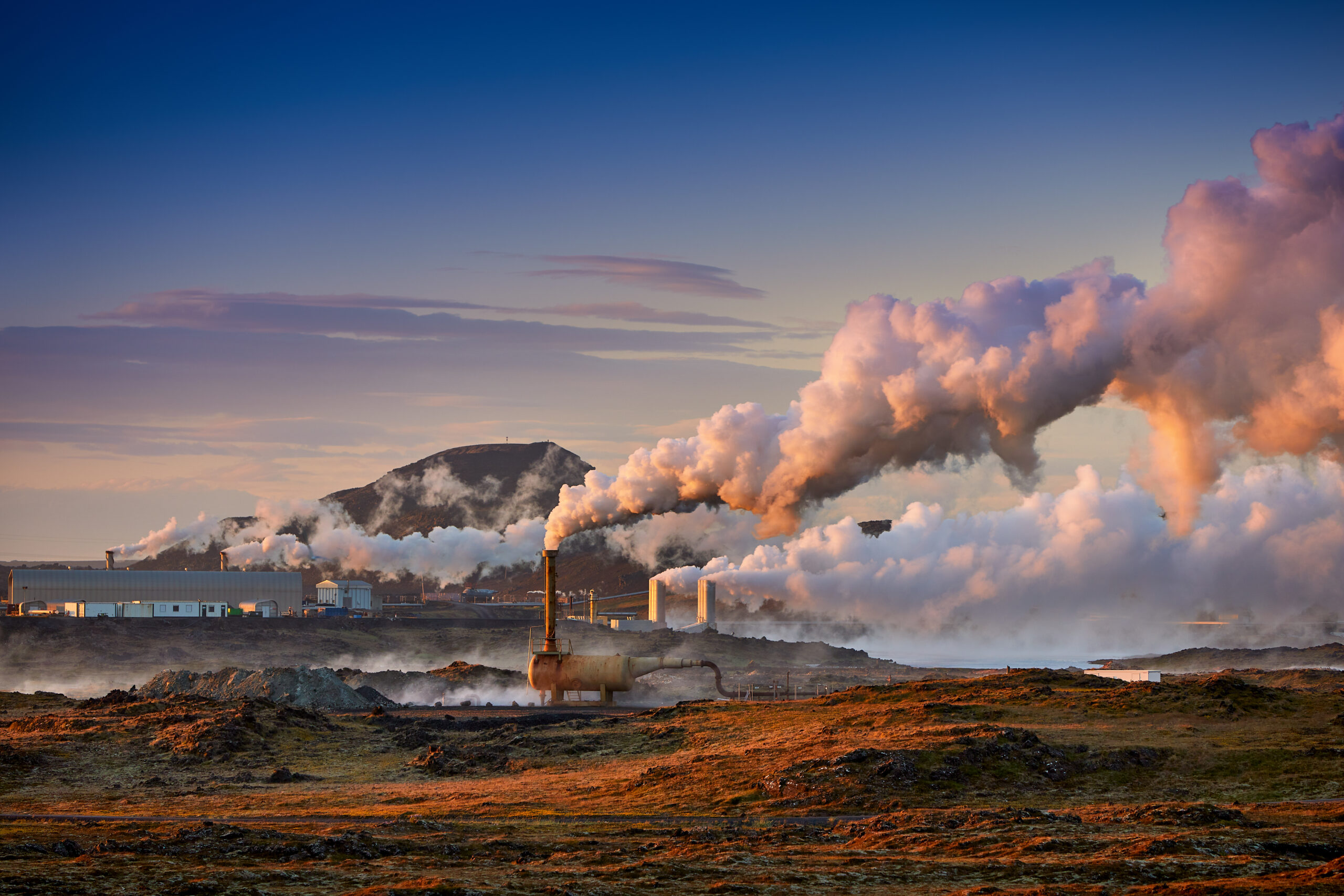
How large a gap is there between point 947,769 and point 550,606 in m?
71.6

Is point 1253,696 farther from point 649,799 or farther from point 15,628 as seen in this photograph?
point 15,628

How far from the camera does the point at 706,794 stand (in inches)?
2894

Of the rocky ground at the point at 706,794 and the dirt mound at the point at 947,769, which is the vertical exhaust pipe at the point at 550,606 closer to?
the rocky ground at the point at 706,794

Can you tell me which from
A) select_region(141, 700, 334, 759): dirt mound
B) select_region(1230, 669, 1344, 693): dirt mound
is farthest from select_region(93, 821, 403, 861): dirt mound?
select_region(1230, 669, 1344, 693): dirt mound

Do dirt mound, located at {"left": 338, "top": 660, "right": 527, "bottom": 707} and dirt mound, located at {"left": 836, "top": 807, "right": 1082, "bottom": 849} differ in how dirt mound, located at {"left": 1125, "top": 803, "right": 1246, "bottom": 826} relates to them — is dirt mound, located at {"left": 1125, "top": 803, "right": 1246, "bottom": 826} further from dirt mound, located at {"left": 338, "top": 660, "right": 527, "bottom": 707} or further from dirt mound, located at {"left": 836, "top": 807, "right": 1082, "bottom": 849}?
dirt mound, located at {"left": 338, "top": 660, "right": 527, "bottom": 707}

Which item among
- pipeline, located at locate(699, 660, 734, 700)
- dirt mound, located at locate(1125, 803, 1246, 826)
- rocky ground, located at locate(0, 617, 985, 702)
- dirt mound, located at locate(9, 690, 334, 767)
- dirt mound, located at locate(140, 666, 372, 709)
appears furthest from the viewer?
rocky ground, located at locate(0, 617, 985, 702)

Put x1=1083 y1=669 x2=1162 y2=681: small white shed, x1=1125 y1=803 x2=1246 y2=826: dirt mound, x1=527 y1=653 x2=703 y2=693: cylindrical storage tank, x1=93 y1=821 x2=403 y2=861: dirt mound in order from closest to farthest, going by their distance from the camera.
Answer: x1=93 y1=821 x2=403 y2=861: dirt mound < x1=1125 y1=803 x2=1246 y2=826: dirt mound < x1=527 y1=653 x2=703 y2=693: cylindrical storage tank < x1=1083 y1=669 x2=1162 y2=681: small white shed

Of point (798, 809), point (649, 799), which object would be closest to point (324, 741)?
point (649, 799)

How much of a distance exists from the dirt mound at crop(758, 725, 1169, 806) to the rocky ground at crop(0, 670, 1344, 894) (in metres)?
0.21

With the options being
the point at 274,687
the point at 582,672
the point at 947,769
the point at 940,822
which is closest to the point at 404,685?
the point at 274,687

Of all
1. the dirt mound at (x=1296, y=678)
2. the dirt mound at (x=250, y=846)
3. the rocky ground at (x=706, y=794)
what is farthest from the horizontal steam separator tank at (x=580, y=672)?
the dirt mound at (x=250, y=846)

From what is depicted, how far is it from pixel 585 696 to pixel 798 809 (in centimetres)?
7641

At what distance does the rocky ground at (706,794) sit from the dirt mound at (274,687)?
771 centimetres

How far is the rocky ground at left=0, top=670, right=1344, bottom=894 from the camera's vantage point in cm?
4353
